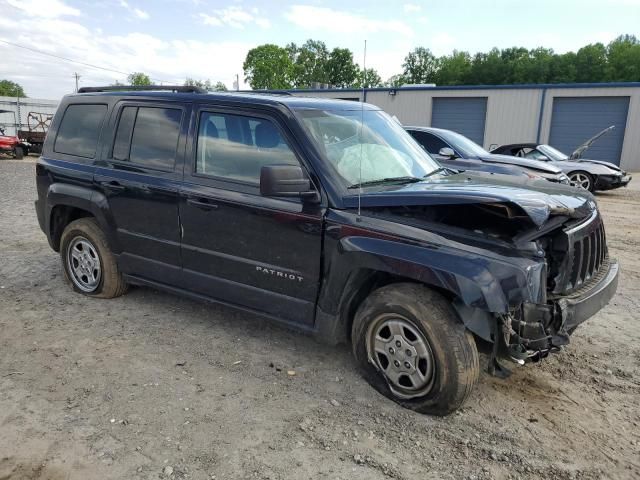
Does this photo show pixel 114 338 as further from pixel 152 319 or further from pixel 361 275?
pixel 361 275

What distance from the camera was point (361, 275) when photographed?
3.31 m

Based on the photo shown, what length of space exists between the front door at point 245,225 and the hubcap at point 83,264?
4.31 ft

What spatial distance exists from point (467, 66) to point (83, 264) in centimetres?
8448

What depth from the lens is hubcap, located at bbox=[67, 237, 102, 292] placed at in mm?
4961

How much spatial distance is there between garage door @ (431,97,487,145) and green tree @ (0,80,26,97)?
9672 centimetres

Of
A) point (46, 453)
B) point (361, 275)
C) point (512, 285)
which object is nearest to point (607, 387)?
point (512, 285)

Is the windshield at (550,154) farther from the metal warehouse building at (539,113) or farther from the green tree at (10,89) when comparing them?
the green tree at (10,89)

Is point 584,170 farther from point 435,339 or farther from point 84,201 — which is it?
point 84,201

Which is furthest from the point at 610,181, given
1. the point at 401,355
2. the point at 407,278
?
the point at 401,355

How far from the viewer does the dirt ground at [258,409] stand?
2.72 metres

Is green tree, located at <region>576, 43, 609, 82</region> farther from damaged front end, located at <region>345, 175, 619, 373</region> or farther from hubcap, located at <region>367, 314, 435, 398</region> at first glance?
hubcap, located at <region>367, 314, 435, 398</region>

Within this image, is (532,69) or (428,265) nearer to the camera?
(428,265)

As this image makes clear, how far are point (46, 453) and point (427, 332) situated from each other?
7.26ft

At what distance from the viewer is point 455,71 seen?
79625 millimetres
